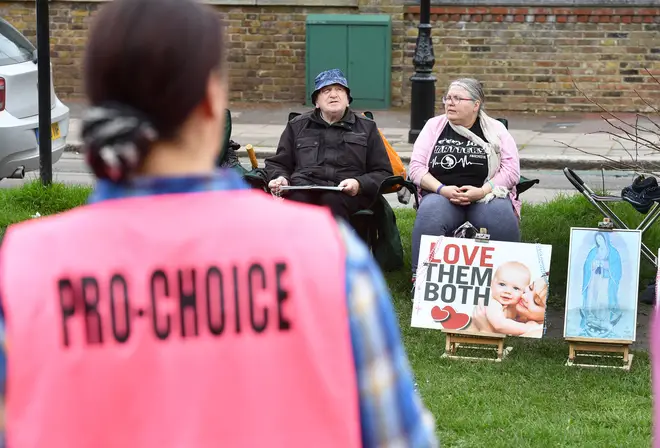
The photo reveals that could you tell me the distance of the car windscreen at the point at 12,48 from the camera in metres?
10.2

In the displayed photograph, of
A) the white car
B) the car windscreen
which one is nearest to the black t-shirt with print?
the white car

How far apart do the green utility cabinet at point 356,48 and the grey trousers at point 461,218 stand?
1124 cm

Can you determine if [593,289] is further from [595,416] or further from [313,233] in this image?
[313,233]

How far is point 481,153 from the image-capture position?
688 centimetres

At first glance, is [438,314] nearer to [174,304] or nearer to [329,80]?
[329,80]

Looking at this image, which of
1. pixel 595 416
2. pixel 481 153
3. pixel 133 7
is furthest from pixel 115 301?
pixel 481 153

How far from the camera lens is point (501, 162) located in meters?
6.90

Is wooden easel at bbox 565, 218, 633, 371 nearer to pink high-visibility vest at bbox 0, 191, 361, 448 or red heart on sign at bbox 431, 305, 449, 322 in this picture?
red heart on sign at bbox 431, 305, 449, 322

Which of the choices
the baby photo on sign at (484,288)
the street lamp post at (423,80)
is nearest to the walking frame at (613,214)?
the baby photo on sign at (484,288)

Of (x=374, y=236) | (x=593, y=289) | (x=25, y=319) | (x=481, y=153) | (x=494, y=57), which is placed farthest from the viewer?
(x=494, y=57)

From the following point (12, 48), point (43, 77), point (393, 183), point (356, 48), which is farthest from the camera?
point (356, 48)

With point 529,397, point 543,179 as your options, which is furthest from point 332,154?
point 543,179

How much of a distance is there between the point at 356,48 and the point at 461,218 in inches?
447

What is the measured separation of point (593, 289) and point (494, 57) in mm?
12302
